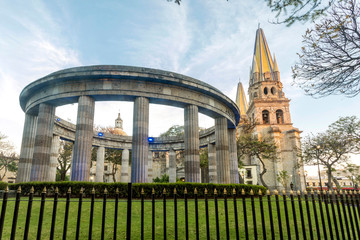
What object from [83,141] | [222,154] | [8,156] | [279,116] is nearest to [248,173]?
[279,116]

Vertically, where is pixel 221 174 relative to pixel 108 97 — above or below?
below

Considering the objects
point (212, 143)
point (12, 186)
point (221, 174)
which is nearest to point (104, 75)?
point (12, 186)

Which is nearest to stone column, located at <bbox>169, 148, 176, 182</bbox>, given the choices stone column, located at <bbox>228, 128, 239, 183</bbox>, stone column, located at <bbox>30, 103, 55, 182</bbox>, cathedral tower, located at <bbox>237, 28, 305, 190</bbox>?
stone column, located at <bbox>228, 128, 239, 183</bbox>

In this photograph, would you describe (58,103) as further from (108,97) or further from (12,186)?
(12,186)

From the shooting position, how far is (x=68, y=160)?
40969 mm

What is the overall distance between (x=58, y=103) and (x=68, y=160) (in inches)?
1022

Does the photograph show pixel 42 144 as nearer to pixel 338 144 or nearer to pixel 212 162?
pixel 212 162

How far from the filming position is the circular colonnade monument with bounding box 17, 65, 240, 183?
16.6 metres

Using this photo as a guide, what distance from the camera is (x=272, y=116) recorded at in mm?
55250

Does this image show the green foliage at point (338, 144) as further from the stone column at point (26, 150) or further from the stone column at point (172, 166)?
the stone column at point (26, 150)

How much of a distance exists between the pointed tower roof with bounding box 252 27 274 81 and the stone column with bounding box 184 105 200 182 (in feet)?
151

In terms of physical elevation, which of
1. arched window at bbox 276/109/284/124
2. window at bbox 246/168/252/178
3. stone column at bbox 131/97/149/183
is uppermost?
arched window at bbox 276/109/284/124

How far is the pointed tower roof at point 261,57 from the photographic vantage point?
6011cm

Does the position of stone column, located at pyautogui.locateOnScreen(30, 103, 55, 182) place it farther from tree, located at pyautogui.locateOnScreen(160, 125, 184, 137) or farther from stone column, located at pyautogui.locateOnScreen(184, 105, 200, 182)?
tree, located at pyautogui.locateOnScreen(160, 125, 184, 137)
